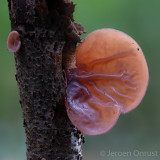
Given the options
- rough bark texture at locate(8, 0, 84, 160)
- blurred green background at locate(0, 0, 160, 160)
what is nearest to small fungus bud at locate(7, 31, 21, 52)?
rough bark texture at locate(8, 0, 84, 160)

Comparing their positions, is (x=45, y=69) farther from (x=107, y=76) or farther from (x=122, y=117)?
(x=122, y=117)

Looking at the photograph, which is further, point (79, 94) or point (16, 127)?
point (16, 127)

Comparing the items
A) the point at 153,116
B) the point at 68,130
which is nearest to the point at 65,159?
the point at 68,130

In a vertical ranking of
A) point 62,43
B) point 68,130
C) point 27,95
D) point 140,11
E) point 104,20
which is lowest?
→ point 68,130

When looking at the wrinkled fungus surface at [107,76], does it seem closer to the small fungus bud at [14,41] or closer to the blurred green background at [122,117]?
the small fungus bud at [14,41]

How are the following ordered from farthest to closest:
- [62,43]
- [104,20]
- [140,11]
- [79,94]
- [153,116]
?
[153,116]
[140,11]
[104,20]
[79,94]
[62,43]

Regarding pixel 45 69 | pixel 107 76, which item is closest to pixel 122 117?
pixel 107 76

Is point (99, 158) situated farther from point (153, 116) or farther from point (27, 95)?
point (27, 95)
